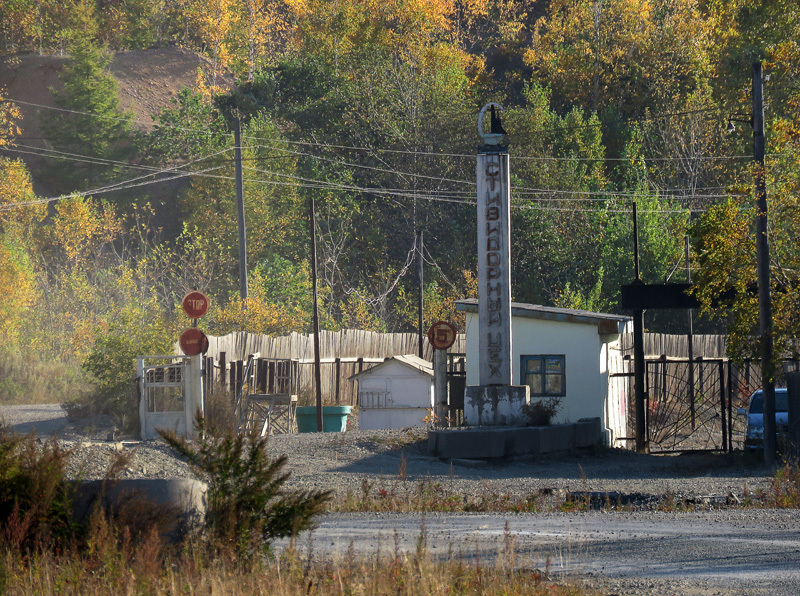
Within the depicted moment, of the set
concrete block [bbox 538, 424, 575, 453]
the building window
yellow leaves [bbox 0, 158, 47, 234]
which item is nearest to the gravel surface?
concrete block [bbox 538, 424, 575, 453]

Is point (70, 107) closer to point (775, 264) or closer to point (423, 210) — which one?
point (423, 210)

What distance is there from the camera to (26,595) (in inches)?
285

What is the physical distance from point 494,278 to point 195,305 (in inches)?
259

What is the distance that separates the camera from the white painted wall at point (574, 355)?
2639 centimetres

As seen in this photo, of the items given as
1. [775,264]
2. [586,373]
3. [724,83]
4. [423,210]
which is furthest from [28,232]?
[775,264]

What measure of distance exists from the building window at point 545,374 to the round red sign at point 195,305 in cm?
854

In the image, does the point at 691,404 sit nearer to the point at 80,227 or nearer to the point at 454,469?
the point at 454,469

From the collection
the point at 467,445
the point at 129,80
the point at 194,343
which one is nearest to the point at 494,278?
the point at 467,445

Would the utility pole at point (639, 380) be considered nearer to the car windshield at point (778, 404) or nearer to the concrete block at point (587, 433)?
the concrete block at point (587, 433)

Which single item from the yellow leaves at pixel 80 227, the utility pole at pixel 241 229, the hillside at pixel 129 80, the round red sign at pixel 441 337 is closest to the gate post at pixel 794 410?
the round red sign at pixel 441 337

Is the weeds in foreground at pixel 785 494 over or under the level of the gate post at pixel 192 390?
under

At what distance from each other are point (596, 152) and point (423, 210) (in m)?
9.19

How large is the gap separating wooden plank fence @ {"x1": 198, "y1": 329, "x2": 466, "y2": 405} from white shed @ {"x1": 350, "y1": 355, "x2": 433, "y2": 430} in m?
2.58

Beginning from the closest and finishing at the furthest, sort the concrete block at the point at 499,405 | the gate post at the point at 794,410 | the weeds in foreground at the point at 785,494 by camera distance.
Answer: the weeds in foreground at the point at 785,494, the gate post at the point at 794,410, the concrete block at the point at 499,405
